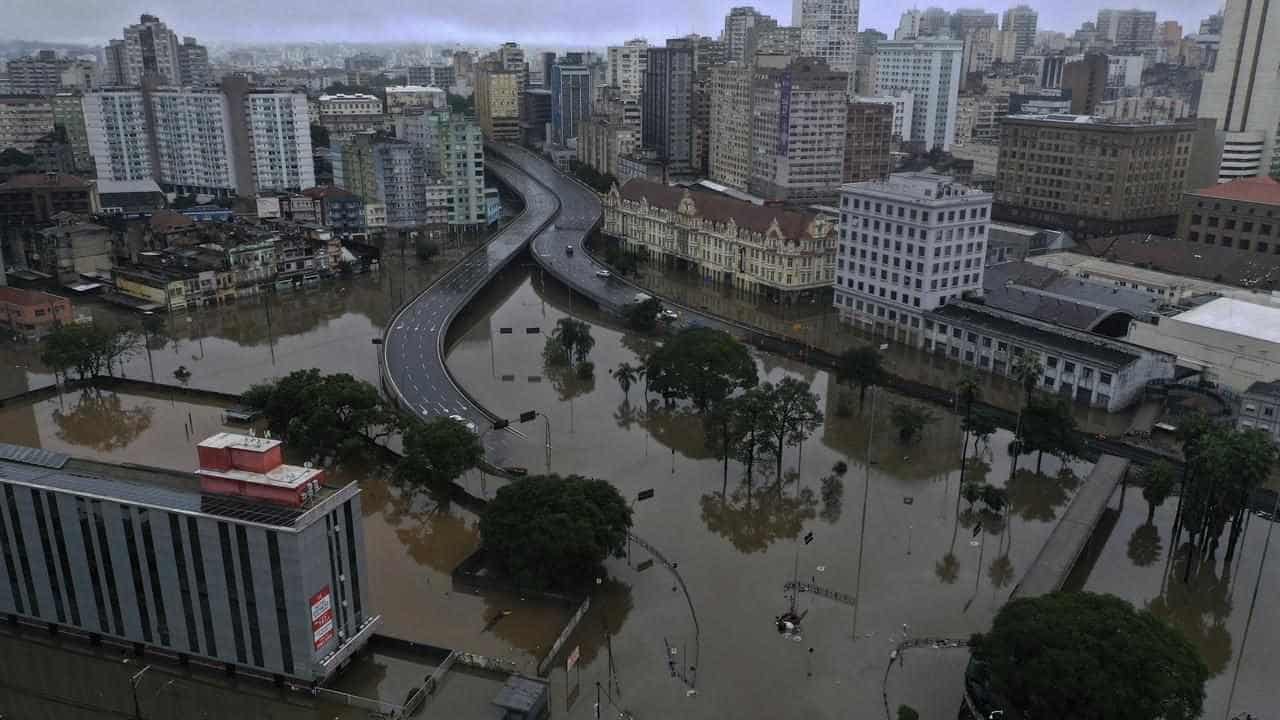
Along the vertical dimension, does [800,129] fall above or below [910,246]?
above

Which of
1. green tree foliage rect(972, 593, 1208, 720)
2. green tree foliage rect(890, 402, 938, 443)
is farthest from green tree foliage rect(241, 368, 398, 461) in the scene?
green tree foliage rect(972, 593, 1208, 720)

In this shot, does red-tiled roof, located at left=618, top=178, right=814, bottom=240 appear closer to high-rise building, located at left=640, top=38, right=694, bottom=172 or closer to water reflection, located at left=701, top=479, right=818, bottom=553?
water reflection, located at left=701, top=479, right=818, bottom=553

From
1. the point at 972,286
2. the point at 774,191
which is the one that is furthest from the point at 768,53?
the point at 972,286

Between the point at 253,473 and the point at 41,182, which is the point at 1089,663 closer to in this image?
the point at 253,473

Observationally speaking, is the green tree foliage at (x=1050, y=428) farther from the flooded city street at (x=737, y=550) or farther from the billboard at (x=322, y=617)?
the billboard at (x=322, y=617)

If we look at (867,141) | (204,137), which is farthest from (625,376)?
(204,137)

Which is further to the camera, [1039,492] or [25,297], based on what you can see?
[25,297]

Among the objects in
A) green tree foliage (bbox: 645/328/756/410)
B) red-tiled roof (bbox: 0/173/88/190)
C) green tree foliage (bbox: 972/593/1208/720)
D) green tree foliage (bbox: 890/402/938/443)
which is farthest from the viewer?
red-tiled roof (bbox: 0/173/88/190)

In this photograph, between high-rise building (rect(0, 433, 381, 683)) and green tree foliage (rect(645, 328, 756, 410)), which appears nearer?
Answer: high-rise building (rect(0, 433, 381, 683))

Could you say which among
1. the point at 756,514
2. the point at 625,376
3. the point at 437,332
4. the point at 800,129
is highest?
the point at 800,129
